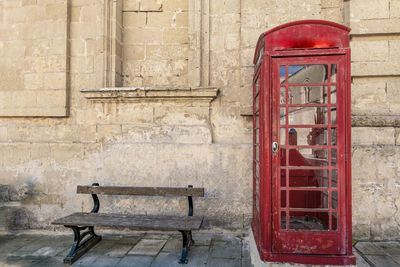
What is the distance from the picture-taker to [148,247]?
10.3 feet

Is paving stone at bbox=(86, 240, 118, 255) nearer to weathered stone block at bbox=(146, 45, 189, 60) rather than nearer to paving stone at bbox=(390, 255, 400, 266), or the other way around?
weathered stone block at bbox=(146, 45, 189, 60)

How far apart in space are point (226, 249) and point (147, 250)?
39.5 inches

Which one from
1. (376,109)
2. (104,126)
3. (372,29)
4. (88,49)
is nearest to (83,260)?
(104,126)

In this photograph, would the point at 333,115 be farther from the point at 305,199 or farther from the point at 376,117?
the point at 376,117

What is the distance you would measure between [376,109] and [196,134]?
2.60 metres

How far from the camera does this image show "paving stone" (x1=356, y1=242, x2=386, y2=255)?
2.98m

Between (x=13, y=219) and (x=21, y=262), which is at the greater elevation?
(x=13, y=219)

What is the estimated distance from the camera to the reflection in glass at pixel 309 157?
2725mm

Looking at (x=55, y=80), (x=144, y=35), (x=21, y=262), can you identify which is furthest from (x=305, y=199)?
(x=55, y=80)

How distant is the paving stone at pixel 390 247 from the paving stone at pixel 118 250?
3260 millimetres

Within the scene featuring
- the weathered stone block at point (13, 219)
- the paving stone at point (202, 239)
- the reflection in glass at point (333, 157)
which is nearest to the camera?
the reflection in glass at point (333, 157)

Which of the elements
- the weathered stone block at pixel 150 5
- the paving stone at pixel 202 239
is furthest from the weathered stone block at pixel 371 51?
the paving stone at pixel 202 239

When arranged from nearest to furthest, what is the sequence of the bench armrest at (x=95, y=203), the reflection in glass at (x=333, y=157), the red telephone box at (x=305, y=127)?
the red telephone box at (x=305, y=127) < the reflection in glass at (x=333, y=157) < the bench armrest at (x=95, y=203)

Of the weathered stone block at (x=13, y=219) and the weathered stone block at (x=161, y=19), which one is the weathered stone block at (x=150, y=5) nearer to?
the weathered stone block at (x=161, y=19)
